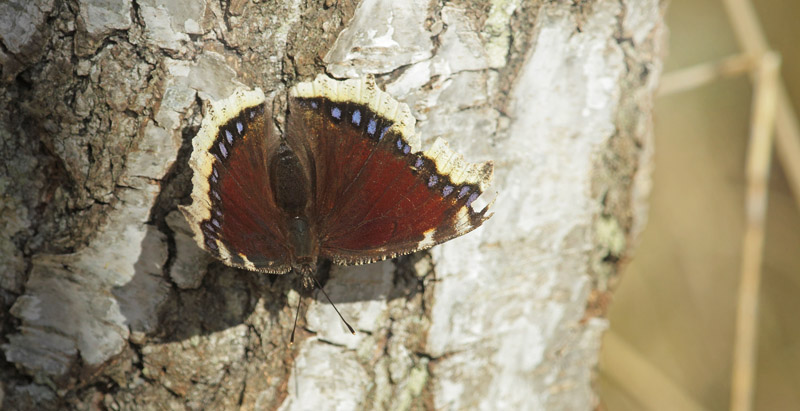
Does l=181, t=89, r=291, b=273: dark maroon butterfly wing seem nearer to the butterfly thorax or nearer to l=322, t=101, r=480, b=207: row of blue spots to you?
the butterfly thorax

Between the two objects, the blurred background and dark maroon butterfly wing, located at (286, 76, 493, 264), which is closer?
dark maroon butterfly wing, located at (286, 76, 493, 264)

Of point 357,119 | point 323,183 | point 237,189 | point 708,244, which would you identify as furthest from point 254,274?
point 708,244

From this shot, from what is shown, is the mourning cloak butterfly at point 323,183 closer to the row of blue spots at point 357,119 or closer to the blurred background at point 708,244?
the row of blue spots at point 357,119

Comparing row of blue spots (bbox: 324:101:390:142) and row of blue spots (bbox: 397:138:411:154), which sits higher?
row of blue spots (bbox: 324:101:390:142)

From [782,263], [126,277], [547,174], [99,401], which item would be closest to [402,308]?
[547,174]

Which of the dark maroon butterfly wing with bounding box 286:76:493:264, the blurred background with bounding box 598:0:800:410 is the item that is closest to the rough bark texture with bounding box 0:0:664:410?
the dark maroon butterfly wing with bounding box 286:76:493:264

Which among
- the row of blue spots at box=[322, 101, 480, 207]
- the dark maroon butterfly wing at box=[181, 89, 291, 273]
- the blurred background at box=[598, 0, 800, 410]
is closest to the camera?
the dark maroon butterfly wing at box=[181, 89, 291, 273]

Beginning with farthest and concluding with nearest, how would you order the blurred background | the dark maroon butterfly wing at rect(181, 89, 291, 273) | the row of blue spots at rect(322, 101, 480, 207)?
the blurred background
the row of blue spots at rect(322, 101, 480, 207)
the dark maroon butterfly wing at rect(181, 89, 291, 273)

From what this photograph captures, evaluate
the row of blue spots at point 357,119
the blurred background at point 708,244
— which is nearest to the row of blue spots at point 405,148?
the row of blue spots at point 357,119
